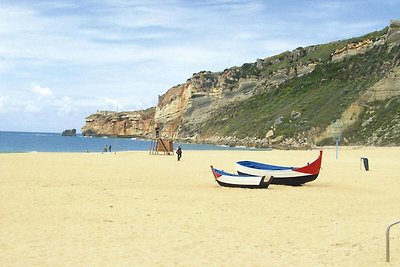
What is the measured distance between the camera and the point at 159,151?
53.5m

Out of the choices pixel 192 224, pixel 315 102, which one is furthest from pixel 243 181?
pixel 315 102

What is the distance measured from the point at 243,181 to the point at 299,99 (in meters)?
81.3

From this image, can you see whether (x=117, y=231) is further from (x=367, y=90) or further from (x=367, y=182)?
(x=367, y=90)

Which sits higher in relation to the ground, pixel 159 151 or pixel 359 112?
pixel 359 112

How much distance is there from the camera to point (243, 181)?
21516 mm

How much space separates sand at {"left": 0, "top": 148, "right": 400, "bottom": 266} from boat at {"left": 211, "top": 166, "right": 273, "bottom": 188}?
1.40 ft

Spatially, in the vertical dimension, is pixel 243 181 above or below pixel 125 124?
below

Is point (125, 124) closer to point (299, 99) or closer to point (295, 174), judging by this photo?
point (299, 99)

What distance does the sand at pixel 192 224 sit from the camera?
1004 centimetres

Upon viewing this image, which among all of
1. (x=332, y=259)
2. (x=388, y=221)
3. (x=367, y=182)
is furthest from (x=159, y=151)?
A: (x=332, y=259)

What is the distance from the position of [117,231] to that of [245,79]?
12015 cm

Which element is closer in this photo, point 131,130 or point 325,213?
point 325,213

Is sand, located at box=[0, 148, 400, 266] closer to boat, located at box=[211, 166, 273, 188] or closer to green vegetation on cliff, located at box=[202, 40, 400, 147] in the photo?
boat, located at box=[211, 166, 273, 188]

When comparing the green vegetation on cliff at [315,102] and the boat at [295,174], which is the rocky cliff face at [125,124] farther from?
the boat at [295,174]
